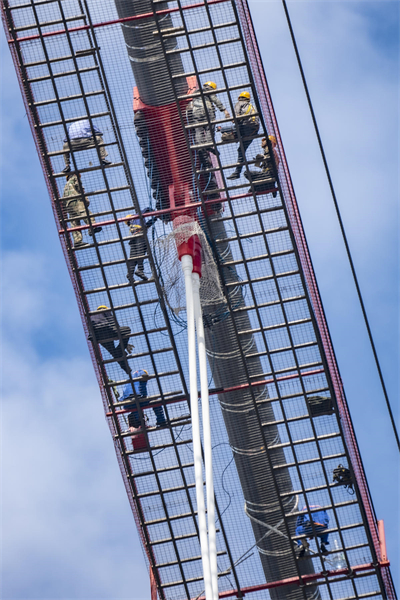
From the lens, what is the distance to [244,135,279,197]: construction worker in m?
17.1

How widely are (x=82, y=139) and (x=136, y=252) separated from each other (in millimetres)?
2195

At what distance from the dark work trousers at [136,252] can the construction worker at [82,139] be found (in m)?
1.44

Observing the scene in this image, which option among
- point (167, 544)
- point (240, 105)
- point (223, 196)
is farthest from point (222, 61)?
point (167, 544)

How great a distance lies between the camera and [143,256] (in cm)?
1772

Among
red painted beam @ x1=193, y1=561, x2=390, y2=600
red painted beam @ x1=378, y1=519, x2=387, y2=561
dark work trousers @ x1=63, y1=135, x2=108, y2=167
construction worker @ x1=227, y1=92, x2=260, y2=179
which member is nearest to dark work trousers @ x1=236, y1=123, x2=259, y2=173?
construction worker @ x1=227, y1=92, x2=260, y2=179

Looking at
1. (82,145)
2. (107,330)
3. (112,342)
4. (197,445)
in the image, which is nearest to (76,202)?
(82,145)

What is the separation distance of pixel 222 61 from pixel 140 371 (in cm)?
573

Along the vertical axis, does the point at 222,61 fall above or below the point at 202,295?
above

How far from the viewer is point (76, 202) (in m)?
17.5

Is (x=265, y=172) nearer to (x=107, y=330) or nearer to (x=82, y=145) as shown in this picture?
(x=82, y=145)

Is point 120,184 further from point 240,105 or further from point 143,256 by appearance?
point 240,105

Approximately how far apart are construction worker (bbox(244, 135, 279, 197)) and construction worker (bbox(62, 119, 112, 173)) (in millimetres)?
2522

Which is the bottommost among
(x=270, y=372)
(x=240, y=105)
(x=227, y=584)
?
(x=227, y=584)

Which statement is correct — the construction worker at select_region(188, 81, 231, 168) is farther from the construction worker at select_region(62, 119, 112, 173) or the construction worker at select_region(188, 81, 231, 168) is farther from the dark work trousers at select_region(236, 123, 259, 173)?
the construction worker at select_region(62, 119, 112, 173)
